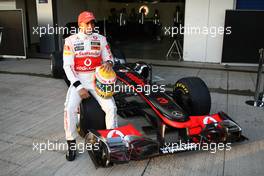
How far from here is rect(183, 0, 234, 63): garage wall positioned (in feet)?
31.2

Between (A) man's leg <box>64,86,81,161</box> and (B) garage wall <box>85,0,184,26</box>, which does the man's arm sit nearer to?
(A) man's leg <box>64,86,81,161</box>

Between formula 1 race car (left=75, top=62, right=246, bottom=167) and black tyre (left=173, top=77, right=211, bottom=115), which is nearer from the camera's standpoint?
formula 1 race car (left=75, top=62, right=246, bottom=167)

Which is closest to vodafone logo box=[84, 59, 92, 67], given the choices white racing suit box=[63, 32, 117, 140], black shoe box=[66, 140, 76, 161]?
white racing suit box=[63, 32, 117, 140]

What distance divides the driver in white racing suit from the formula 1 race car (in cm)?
15

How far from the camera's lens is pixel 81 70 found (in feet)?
12.7

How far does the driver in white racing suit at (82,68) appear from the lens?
3594 mm

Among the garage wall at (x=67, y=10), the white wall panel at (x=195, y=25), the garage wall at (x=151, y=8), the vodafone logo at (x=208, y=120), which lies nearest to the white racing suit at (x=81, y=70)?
the vodafone logo at (x=208, y=120)

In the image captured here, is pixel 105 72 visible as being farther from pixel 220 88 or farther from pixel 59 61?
pixel 220 88

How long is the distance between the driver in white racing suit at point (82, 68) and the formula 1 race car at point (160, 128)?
0.15 metres

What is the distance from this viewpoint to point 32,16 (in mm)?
14258

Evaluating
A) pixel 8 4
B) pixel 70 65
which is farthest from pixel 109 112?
pixel 8 4

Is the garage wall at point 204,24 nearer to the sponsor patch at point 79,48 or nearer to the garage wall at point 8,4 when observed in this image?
the sponsor patch at point 79,48

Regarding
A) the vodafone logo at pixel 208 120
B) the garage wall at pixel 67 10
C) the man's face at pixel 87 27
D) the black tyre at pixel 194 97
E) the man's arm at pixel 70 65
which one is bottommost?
the vodafone logo at pixel 208 120

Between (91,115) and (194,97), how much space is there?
1.41 meters
